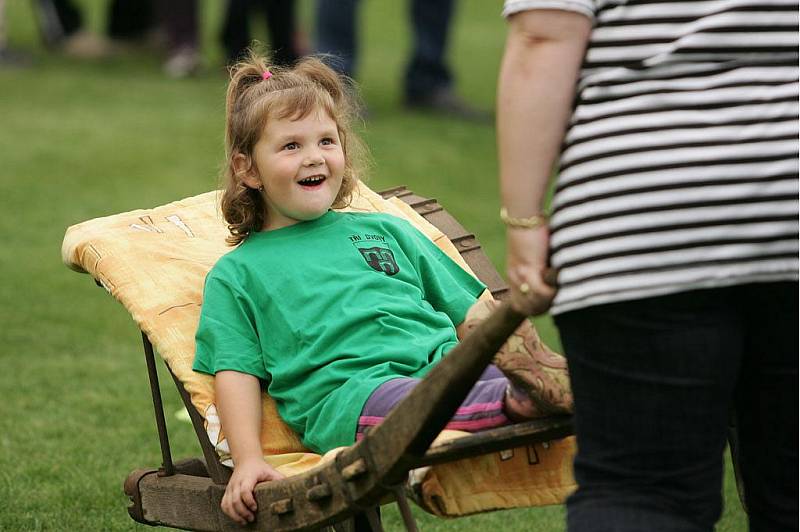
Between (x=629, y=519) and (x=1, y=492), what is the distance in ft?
7.64

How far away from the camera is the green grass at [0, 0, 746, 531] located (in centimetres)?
400

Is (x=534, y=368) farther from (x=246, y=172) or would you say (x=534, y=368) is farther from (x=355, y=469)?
(x=246, y=172)

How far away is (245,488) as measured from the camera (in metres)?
2.74

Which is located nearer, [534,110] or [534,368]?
[534,110]

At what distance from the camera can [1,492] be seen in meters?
3.83

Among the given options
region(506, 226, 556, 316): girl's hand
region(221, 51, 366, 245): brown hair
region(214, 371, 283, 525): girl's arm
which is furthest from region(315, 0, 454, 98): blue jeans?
region(506, 226, 556, 316): girl's hand

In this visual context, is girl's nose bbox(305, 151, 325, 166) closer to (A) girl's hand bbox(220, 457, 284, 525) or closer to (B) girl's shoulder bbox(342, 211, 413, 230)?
(B) girl's shoulder bbox(342, 211, 413, 230)

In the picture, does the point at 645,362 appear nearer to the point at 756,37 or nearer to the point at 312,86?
the point at 756,37

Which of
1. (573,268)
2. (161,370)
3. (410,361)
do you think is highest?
(573,268)

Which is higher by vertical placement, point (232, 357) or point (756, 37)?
point (756, 37)

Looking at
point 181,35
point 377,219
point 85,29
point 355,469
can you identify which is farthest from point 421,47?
point 355,469

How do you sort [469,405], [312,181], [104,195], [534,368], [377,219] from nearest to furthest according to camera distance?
1. [534,368]
2. [469,405]
3. [312,181]
4. [377,219]
5. [104,195]

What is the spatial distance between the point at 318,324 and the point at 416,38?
6553 millimetres

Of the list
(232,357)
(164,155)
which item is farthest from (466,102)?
(232,357)
